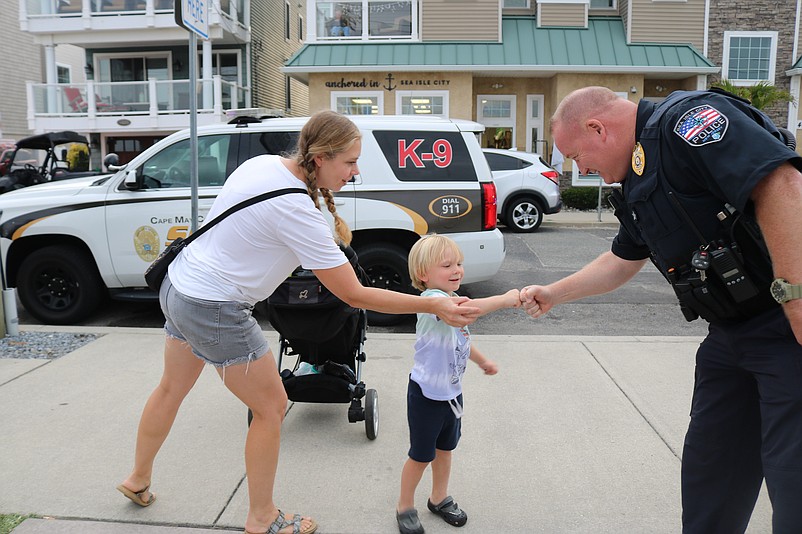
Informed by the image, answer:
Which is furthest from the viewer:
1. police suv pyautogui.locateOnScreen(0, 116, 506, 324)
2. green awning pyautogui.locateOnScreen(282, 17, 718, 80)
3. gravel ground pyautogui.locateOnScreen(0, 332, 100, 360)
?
green awning pyautogui.locateOnScreen(282, 17, 718, 80)

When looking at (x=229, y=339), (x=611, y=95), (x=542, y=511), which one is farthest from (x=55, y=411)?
(x=611, y=95)

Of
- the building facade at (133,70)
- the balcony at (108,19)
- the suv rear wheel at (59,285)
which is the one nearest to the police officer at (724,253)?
the suv rear wheel at (59,285)

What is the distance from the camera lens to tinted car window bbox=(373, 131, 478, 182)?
6984mm

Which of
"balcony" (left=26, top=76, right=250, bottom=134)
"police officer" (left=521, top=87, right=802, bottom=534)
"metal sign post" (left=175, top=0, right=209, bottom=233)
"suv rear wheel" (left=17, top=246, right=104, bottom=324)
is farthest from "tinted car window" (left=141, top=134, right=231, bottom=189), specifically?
"balcony" (left=26, top=76, right=250, bottom=134)

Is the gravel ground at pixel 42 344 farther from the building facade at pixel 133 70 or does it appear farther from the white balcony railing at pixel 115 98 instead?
the white balcony railing at pixel 115 98

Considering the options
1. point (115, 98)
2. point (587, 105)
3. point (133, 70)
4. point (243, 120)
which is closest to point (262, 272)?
point (587, 105)

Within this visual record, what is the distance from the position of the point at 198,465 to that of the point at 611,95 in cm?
284

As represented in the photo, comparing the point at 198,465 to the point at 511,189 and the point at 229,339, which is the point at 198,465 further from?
the point at 511,189

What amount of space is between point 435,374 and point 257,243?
958 millimetres

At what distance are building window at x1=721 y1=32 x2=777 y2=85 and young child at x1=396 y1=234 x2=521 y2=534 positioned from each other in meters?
20.9

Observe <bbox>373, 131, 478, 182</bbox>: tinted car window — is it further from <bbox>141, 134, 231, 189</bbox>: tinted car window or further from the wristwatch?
the wristwatch

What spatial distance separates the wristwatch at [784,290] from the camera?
6.51 ft

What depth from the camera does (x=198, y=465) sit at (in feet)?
12.4

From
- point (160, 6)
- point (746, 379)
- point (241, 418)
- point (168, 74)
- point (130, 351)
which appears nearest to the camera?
point (746, 379)
